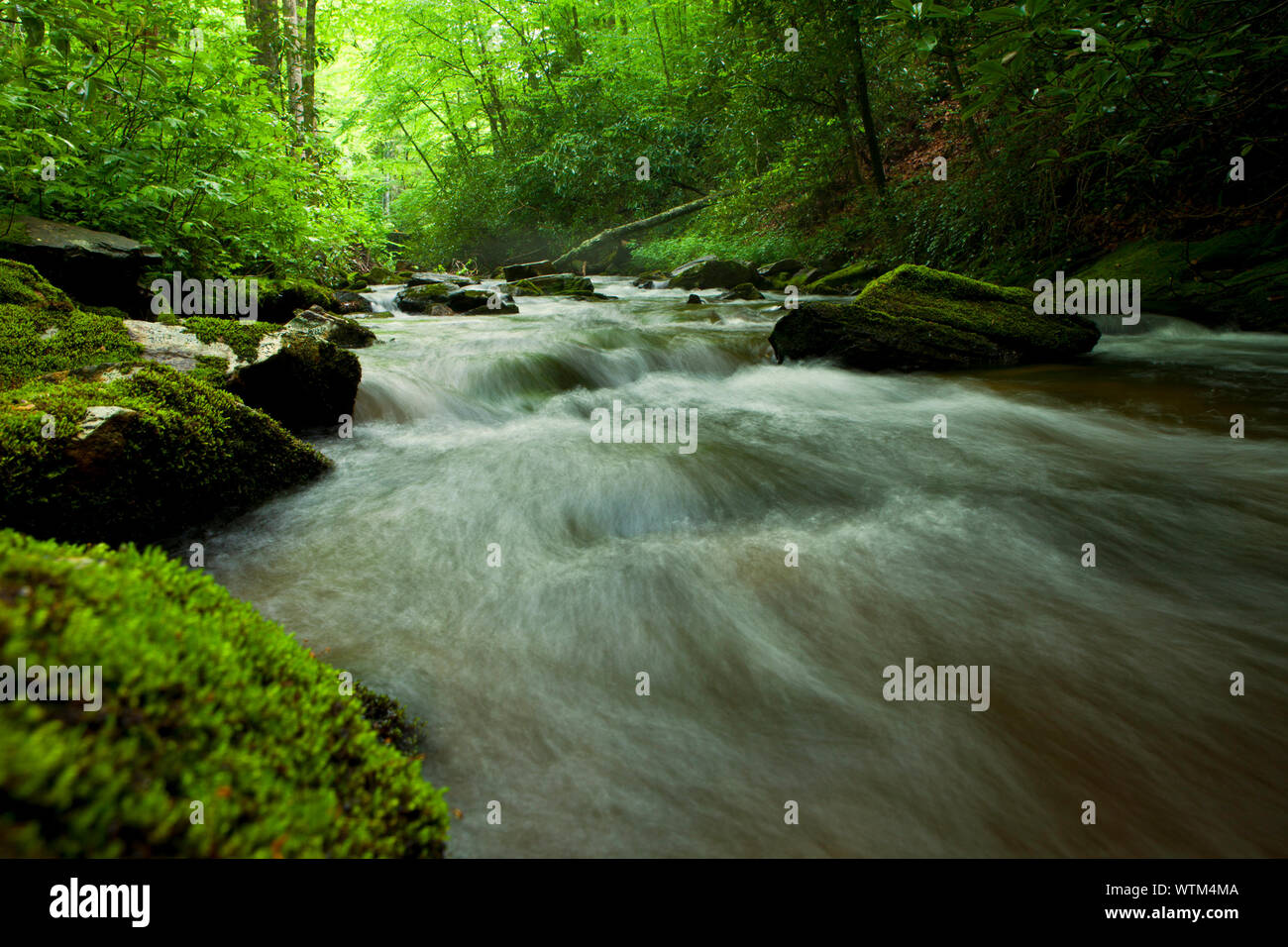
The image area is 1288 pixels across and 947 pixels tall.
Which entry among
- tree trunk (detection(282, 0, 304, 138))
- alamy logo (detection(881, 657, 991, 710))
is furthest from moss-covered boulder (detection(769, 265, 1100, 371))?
tree trunk (detection(282, 0, 304, 138))

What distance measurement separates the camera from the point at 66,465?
2.80 metres

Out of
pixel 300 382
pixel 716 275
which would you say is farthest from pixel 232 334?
pixel 716 275

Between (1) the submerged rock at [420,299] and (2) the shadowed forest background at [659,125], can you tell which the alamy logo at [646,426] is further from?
(1) the submerged rock at [420,299]

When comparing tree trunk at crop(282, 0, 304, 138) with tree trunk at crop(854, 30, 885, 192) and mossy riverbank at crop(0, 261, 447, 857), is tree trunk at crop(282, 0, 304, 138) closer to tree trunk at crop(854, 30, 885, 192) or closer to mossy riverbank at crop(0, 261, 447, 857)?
tree trunk at crop(854, 30, 885, 192)

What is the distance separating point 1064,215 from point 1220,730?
9938 mm

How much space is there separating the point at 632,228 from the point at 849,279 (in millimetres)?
11264

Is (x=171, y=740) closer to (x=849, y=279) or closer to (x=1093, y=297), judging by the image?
(x=1093, y=297)

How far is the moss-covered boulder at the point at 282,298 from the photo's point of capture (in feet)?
25.3

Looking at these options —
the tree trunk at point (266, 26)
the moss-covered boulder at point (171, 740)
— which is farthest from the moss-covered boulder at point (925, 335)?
the tree trunk at point (266, 26)

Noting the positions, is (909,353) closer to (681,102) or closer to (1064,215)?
(1064,215)

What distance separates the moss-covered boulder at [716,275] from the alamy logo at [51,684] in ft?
50.9

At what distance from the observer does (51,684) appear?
982mm
